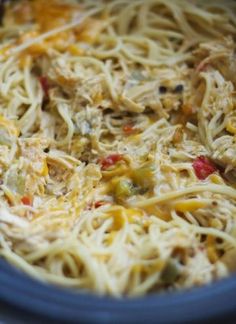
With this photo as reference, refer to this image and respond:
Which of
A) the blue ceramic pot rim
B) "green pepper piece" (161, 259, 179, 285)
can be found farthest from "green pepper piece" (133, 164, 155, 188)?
the blue ceramic pot rim

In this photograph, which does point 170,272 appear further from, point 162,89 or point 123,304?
point 162,89

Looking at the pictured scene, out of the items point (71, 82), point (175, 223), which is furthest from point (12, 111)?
point (175, 223)

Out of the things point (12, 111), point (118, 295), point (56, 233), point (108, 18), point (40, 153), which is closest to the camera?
point (118, 295)

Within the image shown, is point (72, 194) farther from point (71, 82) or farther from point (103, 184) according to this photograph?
point (71, 82)

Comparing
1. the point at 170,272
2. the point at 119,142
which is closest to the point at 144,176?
the point at 119,142

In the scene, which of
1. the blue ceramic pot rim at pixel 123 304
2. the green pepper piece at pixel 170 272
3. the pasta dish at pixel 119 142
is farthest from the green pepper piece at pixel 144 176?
the blue ceramic pot rim at pixel 123 304

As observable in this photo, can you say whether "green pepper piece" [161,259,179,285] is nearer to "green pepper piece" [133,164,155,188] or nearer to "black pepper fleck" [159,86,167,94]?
"green pepper piece" [133,164,155,188]
